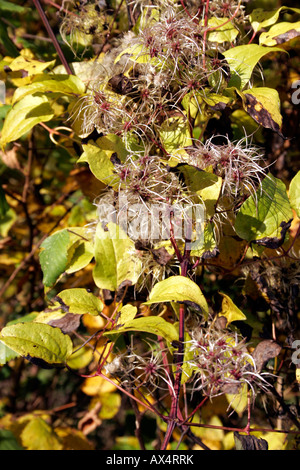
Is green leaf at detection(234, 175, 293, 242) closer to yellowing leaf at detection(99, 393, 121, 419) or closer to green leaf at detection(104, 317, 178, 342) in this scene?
green leaf at detection(104, 317, 178, 342)

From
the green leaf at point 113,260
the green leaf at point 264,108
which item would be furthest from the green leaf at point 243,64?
the green leaf at point 113,260

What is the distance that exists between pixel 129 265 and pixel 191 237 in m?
0.14

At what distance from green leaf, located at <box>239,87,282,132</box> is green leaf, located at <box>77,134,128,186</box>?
0.66 ft

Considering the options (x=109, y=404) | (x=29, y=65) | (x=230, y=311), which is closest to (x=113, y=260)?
(x=230, y=311)

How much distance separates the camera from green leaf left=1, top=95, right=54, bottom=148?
0.76m

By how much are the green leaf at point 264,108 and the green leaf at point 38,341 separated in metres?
0.44

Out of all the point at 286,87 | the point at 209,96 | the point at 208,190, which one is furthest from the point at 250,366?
the point at 286,87

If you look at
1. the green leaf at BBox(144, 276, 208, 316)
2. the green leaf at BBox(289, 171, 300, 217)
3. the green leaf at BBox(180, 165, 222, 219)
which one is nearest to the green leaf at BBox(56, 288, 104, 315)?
the green leaf at BBox(144, 276, 208, 316)

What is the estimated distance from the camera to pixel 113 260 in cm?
72

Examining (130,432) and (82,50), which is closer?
(82,50)

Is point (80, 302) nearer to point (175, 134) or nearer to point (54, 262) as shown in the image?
point (54, 262)

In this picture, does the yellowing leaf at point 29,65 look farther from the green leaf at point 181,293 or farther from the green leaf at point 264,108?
the green leaf at point 181,293
